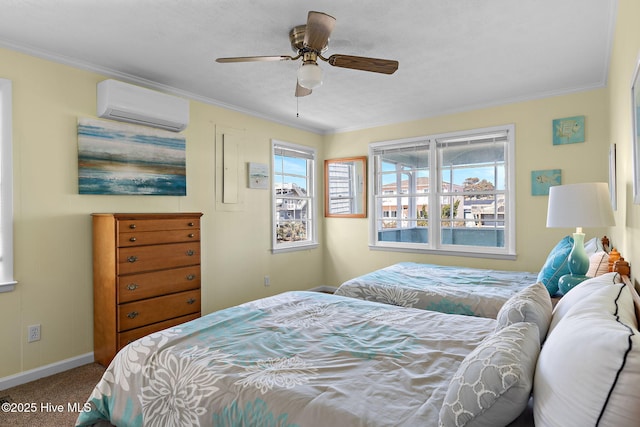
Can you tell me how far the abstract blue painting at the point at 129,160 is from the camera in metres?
3.09

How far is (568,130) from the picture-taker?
384 cm

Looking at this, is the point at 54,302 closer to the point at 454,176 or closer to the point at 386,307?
the point at 386,307

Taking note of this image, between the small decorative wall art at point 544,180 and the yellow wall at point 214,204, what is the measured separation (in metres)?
0.06

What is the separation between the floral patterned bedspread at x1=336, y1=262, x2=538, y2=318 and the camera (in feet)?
9.39

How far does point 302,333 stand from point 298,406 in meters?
0.69

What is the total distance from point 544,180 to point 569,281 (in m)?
2.13

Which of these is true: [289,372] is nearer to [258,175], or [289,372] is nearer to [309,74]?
[309,74]

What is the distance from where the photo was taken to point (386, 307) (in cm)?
242

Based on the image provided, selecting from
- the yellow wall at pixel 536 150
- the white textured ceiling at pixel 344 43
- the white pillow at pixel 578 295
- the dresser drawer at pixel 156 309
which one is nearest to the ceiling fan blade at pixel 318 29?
the white textured ceiling at pixel 344 43

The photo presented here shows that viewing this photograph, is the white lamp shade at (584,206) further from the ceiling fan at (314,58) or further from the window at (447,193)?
the window at (447,193)

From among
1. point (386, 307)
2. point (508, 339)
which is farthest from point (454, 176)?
point (508, 339)

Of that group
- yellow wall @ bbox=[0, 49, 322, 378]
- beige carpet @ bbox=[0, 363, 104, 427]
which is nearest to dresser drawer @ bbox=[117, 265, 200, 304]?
yellow wall @ bbox=[0, 49, 322, 378]

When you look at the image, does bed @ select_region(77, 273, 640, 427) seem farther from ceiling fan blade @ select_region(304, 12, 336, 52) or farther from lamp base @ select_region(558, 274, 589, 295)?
ceiling fan blade @ select_region(304, 12, 336, 52)

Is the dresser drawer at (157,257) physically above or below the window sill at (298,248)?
above
